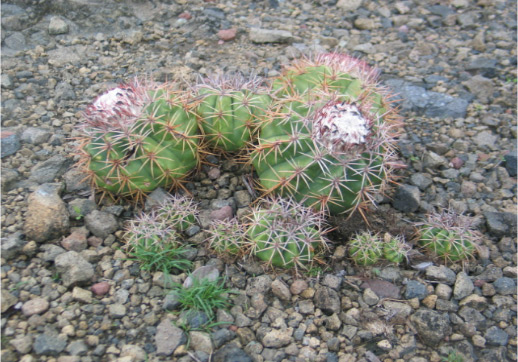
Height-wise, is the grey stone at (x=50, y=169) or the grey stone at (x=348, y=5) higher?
the grey stone at (x=348, y=5)

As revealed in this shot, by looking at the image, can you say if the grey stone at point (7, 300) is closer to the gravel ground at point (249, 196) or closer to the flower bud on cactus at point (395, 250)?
the gravel ground at point (249, 196)

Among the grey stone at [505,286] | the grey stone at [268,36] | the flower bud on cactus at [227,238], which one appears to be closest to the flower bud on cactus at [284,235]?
the flower bud on cactus at [227,238]

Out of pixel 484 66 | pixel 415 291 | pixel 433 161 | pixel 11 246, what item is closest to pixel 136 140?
pixel 11 246

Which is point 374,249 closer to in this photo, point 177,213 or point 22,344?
point 177,213

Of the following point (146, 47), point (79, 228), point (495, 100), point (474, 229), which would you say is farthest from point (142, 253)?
point (495, 100)

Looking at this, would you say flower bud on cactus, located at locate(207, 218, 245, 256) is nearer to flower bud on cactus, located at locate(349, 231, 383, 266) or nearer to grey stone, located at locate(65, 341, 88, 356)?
flower bud on cactus, located at locate(349, 231, 383, 266)

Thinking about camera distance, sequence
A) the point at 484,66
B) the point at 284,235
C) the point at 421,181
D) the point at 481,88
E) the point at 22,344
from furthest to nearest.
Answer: the point at 484,66, the point at 481,88, the point at 421,181, the point at 284,235, the point at 22,344
